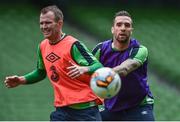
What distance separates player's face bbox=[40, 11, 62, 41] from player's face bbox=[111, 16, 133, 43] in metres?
0.64

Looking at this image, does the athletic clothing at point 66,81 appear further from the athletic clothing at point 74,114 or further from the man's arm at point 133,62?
the man's arm at point 133,62

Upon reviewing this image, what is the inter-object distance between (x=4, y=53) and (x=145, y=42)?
3221 millimetres

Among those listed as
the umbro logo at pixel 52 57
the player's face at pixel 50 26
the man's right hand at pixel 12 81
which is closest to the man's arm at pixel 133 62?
the umbro logo at pixel 52 57

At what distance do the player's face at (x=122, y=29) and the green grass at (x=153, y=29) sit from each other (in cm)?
573

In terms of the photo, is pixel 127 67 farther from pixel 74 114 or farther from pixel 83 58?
pixel 74 114

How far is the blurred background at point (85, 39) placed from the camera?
9.85 meters

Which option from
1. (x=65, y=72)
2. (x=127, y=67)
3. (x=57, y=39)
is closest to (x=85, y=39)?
(x=57, y=39)

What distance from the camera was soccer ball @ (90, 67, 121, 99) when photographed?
191 inches

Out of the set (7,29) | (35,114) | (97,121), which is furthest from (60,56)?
(7,29)

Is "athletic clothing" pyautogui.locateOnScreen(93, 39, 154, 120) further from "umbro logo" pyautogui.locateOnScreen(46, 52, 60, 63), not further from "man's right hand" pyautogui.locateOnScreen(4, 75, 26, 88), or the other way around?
"man's right hand" pyautogui.locateOnScreen(4, 75, 26, 88)

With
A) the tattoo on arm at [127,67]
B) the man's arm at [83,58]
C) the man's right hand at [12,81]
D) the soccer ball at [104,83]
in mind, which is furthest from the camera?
the man's right hand at [12,81]

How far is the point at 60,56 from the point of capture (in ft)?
17.0

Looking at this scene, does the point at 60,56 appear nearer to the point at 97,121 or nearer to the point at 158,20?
the point at 97,121

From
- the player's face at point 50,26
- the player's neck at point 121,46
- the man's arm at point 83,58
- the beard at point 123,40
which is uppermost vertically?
the player's face at point 50,26
